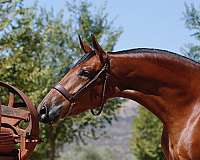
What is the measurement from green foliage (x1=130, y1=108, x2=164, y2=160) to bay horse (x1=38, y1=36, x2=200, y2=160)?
1440 inches

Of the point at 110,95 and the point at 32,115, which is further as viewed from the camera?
the point at 110,95

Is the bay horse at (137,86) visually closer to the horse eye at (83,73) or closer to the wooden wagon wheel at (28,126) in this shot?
the horse eye at (83,73)

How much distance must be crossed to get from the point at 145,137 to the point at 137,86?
4145 centimetres

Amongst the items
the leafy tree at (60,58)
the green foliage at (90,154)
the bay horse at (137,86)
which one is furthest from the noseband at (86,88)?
the green foliage at (90,154)

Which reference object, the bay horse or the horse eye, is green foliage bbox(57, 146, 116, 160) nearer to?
the bay horse

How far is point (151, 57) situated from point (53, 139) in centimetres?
2121

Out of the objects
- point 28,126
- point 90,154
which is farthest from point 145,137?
point 28,126

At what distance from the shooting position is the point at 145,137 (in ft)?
151

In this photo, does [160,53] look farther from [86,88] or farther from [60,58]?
[60,58]

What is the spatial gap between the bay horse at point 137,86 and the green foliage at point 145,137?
36.6 m

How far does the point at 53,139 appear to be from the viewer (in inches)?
1014

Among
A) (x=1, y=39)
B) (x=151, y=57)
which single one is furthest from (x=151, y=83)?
(x=1, y=39)

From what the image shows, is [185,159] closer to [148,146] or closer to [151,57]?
[151,57]

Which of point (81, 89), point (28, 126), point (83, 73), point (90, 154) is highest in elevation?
point (90, 154)
